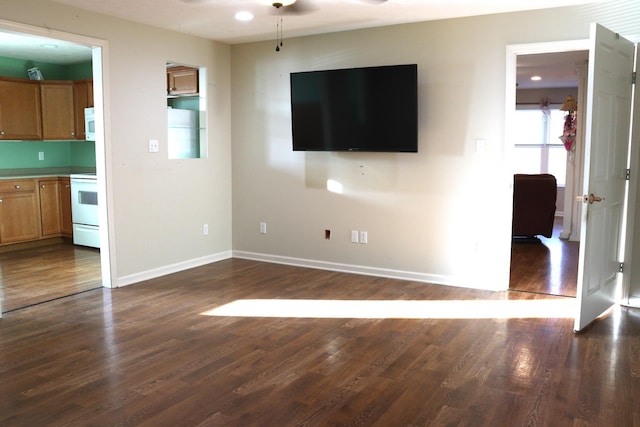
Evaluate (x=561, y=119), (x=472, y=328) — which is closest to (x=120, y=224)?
(x=472, y=328)

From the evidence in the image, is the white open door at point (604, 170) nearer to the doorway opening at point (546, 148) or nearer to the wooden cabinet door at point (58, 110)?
the doorway opening at point (546, 148)

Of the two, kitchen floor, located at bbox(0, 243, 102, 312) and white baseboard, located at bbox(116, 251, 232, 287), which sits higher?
white baseboard, located at bbox(116, 251, 232, 287)

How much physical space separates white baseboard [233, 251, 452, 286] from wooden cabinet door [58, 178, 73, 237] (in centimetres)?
237

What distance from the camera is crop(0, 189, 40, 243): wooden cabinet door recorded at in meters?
6.52

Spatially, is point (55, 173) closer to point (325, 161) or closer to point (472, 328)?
point (325, 161)

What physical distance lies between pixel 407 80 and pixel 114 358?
3291 millimetres

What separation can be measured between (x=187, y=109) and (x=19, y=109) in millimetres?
2396

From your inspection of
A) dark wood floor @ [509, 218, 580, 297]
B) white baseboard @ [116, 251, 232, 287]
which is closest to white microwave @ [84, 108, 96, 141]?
white baseboard @ [116, 251, 232, 287]

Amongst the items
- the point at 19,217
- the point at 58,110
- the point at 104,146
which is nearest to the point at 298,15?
the point at 104,146

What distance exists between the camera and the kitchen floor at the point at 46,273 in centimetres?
471

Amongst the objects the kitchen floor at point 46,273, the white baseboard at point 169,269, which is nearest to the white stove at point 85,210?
the kitchen floor at point 46,273

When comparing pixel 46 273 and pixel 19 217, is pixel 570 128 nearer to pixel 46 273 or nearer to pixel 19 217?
pixel 46 273

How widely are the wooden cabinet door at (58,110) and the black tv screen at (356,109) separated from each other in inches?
130

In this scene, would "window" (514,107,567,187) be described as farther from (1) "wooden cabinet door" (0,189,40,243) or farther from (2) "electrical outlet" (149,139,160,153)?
(1) "wooden cabinet door" (0,189,40,243)
